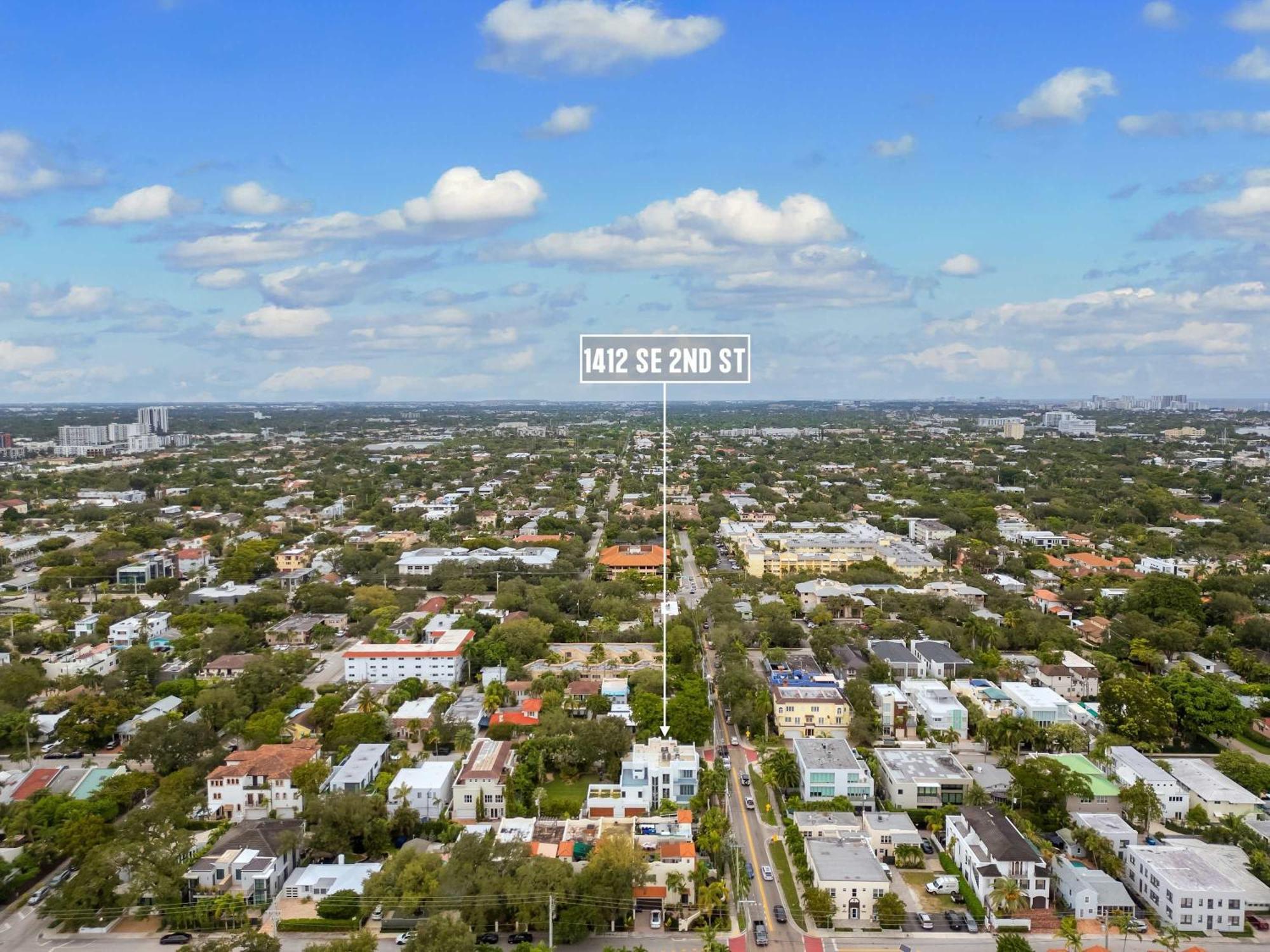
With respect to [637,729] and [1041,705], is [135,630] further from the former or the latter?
[1041,705]

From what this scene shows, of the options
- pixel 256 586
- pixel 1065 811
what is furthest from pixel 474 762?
pixel 256 586

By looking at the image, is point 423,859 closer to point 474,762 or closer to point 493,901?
point 493,901

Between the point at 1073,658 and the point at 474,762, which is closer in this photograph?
the point at 474,762

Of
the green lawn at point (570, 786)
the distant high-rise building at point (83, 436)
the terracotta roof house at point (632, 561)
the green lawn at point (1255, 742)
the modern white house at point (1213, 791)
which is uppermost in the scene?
the distant high-rise building at point (83, 436)

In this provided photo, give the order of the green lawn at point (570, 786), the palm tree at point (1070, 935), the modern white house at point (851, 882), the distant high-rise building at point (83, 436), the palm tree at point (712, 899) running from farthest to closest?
the distant high-rise building at point (83, 436)
the green lawn at point (570, 786)
the modern white house at point (851, 882)
the palm tree at point (712, 899)
the palm tree at point (1070, 935)

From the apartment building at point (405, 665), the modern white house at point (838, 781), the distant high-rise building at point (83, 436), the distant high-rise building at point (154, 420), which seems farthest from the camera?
the distant high-rise building at point (154, 420)

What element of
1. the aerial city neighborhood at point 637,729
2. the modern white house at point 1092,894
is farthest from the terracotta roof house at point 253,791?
the modern white house at point 1092,894

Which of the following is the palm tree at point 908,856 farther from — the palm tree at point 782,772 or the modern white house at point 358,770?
the modern white house at point 358,770
